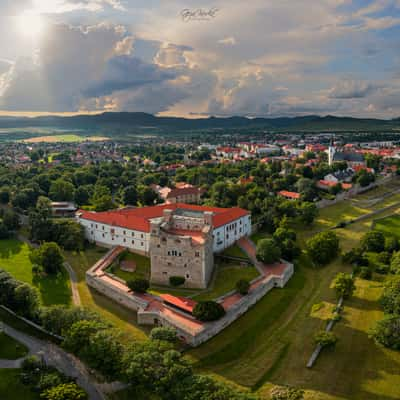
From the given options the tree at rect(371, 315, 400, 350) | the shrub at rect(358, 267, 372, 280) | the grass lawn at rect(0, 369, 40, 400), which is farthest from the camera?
the shrub at rect(358, 267, 372, 280)

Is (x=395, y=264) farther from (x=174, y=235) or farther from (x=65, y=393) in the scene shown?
(x=65, y=393)

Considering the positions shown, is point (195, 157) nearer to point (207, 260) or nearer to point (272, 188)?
point (272, 188)

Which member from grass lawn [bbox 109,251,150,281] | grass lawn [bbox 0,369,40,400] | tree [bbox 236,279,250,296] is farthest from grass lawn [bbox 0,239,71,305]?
tree [bbox 236,279,250,296]

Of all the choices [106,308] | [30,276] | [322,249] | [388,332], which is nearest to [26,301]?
[106,308]

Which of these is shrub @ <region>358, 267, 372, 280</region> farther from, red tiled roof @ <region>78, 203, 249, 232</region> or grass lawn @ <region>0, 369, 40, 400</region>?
grass lawn @ <region>0, 369, 40, 400</region>

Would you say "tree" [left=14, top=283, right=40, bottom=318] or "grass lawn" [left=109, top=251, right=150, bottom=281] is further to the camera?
"grass lawn" [left=109, top=251, right=150, bottom=281]
